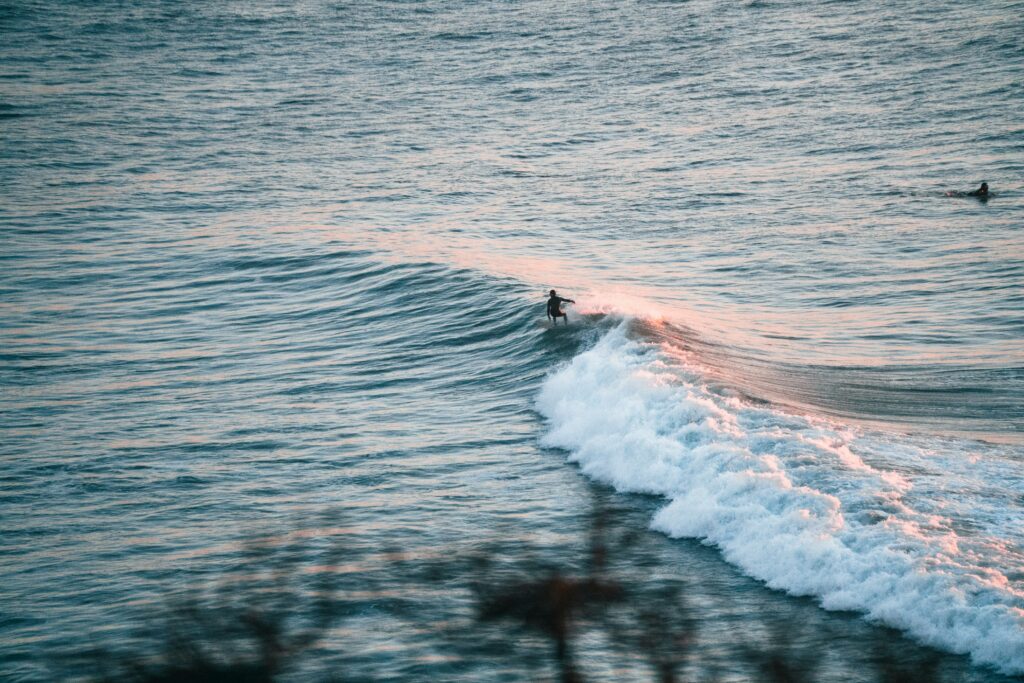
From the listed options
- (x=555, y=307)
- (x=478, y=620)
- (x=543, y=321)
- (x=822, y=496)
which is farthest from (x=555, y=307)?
(x=478, y=620)

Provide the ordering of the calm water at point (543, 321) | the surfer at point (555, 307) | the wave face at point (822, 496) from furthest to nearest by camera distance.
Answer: the surfer at point (555, 307)
the calm water at point (543, 321)
the wave face at point (822, 496)

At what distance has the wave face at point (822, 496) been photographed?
970 centimetres

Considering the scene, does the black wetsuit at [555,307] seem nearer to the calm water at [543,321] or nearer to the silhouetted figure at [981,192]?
the calm water at [543,321]

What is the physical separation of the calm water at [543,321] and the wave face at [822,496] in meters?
0.05

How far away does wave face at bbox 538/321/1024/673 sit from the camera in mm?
9703

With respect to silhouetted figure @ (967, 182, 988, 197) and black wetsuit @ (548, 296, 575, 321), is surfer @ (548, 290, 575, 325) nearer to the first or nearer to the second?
black wetsuit @ (548, 296, 575, 321)

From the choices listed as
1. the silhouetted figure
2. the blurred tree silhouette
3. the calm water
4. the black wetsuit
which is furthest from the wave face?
the silhouetted figure

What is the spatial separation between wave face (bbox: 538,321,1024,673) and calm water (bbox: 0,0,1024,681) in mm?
49

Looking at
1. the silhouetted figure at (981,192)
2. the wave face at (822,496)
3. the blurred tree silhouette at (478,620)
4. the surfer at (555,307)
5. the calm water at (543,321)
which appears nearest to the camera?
the blurred tree silhouette at (478,620)

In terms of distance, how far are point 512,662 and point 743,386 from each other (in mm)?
7626

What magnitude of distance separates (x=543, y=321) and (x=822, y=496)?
903 cm

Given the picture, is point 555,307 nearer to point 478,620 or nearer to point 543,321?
point 543,321

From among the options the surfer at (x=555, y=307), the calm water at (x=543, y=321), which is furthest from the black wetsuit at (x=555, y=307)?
the calm water at (x=543, y=321)

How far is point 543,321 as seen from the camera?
65.4ft
